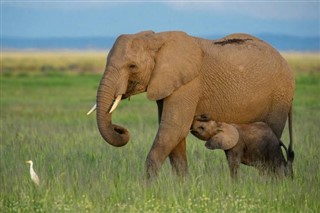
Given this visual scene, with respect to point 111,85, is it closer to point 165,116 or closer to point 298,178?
point 165,116

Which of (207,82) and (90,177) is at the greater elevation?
(207,82)

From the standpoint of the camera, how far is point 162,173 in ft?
36.2

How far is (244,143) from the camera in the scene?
11.1 m

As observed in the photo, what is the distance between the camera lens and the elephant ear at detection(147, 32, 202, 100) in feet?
35.8

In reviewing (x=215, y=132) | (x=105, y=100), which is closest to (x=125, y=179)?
(x=105, y=100)

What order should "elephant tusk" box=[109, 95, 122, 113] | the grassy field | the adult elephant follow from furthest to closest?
the adult elephant → "elephant tusk" box=[109, 95, 122, 113] → the grassy field

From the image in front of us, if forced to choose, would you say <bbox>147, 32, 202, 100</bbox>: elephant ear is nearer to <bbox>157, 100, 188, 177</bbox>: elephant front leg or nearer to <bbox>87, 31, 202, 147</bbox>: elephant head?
<bbox>87, 31, 202, 147</bbox>: elephant head

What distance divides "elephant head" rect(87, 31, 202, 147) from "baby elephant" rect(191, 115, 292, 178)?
0.59 m

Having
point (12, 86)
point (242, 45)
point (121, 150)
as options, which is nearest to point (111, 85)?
point (242, 45)

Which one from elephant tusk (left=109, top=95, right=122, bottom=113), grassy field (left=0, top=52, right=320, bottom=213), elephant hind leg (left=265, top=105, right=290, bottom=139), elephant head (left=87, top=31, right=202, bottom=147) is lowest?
grassy field (left=0, top=52, right=320, bottom=213)

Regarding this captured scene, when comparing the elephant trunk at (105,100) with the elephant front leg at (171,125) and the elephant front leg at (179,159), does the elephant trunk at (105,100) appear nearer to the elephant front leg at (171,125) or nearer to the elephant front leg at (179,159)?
the elephant front leg at (171,125)

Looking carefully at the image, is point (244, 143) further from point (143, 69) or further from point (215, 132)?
point (143, 69)

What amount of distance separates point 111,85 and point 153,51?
675 millimetres

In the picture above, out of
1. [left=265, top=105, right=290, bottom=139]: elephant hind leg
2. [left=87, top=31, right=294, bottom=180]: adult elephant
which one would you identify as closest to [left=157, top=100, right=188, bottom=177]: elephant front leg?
[left=87, top=31, right=294, bottom=180]: adult elephant
